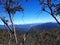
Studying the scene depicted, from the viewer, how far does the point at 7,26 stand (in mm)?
23312

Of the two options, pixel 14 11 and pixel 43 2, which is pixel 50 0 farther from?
pixel 14 11

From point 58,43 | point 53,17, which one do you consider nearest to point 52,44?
point 58,43

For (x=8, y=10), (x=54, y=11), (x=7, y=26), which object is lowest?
(x=7, y=26)

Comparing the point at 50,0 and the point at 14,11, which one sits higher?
the point at 50,0

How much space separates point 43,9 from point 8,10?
21.0 ft

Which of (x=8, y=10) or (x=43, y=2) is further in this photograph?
(x=8, y=10)

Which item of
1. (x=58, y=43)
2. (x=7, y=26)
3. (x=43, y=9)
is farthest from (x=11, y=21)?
(x=58, y=43)

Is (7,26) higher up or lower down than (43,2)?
lower down

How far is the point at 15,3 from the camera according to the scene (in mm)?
22422

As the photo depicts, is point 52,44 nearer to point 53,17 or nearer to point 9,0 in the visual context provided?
point 53,17

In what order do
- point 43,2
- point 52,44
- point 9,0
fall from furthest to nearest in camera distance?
point 9,0 < point 43,2 < point 52,44

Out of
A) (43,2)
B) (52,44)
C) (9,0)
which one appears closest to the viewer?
(52,44)

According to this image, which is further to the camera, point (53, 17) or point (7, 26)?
point (7, 26)

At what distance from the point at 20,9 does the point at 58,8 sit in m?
5.66
